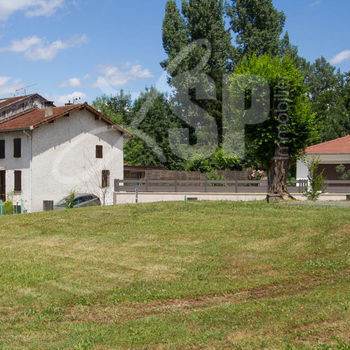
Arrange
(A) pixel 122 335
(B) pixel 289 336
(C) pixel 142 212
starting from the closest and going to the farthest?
(B) pixel 289 336, (A) pixel 122 335, (C) pixel 142 212

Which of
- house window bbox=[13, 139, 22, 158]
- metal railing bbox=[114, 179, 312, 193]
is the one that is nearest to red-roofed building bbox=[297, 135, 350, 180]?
metal railing bbox=[114, 179, 312, 193]

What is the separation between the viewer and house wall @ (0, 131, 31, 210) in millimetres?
39500

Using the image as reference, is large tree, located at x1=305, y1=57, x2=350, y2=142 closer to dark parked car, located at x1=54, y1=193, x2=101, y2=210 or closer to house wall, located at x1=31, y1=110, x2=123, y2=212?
house wall, located at x1=31, y1=110, x2=123, y2=212

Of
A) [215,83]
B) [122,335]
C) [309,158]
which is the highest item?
[215,83]

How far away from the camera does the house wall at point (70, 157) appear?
39.9 metres

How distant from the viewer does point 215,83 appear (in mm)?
57125

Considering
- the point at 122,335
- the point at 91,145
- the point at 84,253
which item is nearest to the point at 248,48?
the point at 91,145

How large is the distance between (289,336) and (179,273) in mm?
Result: 5485

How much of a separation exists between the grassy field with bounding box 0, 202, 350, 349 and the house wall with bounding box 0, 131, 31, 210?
19810 mm

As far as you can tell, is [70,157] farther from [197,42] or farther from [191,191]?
[197,42]

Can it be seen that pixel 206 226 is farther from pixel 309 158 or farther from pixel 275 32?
pixel 275 32

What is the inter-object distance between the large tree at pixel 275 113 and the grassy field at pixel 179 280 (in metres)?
5.95

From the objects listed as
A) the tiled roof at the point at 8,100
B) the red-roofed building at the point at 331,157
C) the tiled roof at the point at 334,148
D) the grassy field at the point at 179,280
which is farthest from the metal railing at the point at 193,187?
the tiled roof at the point at 8,100

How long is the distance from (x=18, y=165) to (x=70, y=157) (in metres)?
4.46
